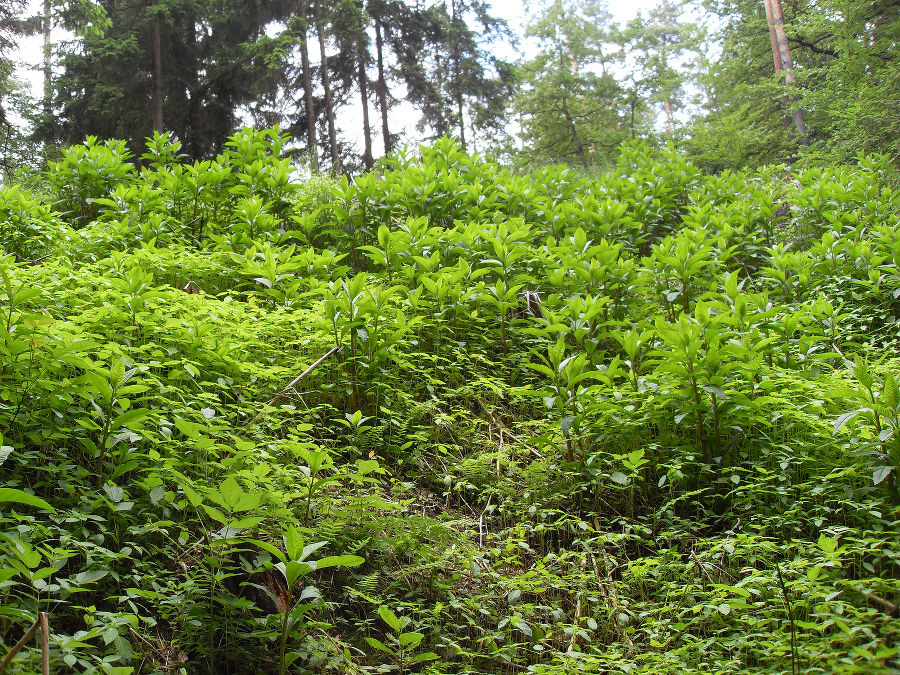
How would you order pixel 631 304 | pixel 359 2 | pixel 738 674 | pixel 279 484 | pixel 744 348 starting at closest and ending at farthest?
pixel 738 674 < pixel 279 484 < pixel 744 348 < pixel 631 304 < pixel 359 2

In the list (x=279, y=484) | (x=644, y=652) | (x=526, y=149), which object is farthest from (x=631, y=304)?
(x=526, y=149)

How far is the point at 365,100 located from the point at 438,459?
1454cm

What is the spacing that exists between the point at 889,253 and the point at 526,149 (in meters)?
10.00

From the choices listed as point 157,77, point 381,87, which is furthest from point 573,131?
point 157,77

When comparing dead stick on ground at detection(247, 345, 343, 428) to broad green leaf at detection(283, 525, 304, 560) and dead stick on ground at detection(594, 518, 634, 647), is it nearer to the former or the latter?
broad green leaf at detection(283, 525, 304, 560)

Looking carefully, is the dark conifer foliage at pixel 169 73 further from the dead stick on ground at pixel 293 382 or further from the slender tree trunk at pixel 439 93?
the dead stick on ground at pixel 293 382

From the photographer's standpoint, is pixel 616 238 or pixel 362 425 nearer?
pixel 362 425

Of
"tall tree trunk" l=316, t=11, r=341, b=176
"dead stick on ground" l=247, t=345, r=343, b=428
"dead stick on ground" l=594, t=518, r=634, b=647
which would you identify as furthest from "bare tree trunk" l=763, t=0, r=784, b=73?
"dead stick on ground" l=594, t=518, r=634, b=647

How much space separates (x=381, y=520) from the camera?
9.06 ft

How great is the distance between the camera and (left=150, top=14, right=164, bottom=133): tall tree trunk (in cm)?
1295

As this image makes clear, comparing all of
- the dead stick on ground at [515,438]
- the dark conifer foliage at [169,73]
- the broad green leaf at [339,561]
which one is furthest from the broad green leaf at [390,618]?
the dark conifer foliage at [169,73]

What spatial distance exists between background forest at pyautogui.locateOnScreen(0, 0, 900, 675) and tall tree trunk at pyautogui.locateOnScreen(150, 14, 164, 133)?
22.7 feet

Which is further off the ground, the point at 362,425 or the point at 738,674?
the point at 362,425

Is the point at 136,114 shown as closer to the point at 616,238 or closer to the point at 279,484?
the point at 616,238
